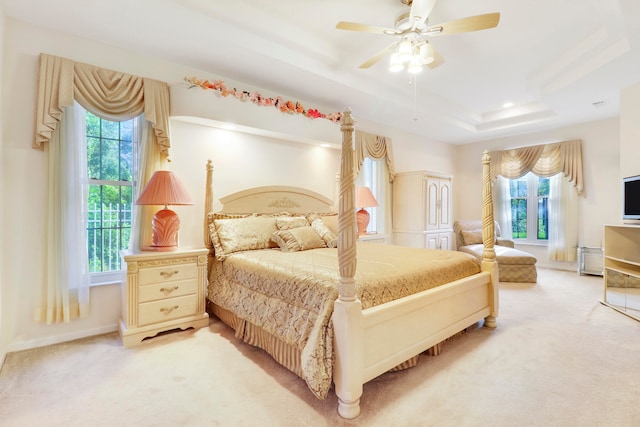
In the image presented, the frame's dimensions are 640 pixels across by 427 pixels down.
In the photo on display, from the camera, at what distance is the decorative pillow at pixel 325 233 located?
11.3ft

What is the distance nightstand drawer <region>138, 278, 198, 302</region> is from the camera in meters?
2.54

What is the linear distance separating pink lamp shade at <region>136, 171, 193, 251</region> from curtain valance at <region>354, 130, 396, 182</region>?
263 cm

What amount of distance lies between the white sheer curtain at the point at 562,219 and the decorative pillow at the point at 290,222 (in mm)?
4765

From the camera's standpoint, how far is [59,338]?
8.34 ft

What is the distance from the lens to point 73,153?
2.57 m

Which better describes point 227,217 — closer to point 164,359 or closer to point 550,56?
point 164,359

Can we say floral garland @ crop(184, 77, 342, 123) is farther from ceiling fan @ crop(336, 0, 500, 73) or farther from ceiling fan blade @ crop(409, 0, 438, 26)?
ceiling fan blade @ crop(409, 0, 438, 26)

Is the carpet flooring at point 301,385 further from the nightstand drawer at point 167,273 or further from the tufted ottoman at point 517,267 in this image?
the tufted ottoman at point 517,267

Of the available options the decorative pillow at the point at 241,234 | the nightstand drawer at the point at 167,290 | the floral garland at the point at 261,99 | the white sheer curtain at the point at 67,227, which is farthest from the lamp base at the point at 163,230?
the floral garland at the point at 261,99

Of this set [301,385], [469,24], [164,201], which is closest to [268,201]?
[164,201]

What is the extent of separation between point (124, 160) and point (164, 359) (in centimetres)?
193

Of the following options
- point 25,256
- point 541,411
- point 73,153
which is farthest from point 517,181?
point 25,256

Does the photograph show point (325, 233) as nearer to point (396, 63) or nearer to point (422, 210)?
point (396, 63)

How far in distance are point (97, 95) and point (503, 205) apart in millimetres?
6786
